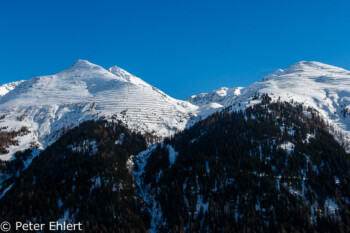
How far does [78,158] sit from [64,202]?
160 ft

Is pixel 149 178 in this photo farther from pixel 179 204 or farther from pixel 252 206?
pixel 252 206

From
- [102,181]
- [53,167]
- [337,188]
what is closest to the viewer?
[337,188]

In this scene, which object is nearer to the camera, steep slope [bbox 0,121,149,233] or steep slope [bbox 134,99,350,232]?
steep slope [bbox 134,99,350,232]

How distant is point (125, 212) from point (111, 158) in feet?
206

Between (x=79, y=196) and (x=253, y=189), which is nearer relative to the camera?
(x=79, y=196)

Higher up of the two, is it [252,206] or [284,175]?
[284,175]

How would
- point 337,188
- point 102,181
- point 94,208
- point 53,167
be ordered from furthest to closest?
point 53,167 < point 102,181 < point 337,188 < point 94,208

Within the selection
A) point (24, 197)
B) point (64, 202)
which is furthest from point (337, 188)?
point (24, 197)

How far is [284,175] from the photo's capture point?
167625 mm

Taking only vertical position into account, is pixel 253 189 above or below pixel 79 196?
below

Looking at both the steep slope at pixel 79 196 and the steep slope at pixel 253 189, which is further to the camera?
the steep slope at pixel 79 196

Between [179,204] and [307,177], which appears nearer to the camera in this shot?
[179,204]

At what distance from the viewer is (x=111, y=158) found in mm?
196875

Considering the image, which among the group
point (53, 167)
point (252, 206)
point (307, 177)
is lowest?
point (252, 206)
